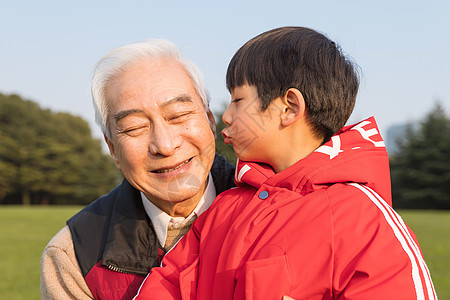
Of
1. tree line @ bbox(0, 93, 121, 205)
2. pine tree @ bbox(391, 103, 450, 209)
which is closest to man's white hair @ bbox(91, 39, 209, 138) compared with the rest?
pine tree @ bbox(391, 103, 450, 209)

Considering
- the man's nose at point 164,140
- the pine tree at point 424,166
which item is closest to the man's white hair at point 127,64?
the man's nose at point 164,140

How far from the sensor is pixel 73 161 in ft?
152

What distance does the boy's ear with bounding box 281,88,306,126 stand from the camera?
2.01m

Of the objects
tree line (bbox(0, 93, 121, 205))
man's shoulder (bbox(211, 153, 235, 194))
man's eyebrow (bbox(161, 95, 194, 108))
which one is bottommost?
tree line (bbox(0, 93, 121, 205))

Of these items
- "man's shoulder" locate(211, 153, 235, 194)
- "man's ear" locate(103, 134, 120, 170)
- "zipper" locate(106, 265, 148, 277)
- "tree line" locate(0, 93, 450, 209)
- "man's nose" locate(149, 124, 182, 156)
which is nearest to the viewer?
"man's nose" locate(149, 124, 182, 156)

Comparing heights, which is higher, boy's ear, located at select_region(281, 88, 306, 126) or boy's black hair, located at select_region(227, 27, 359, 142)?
boy's black hair, located at select_region(227, 27, 359, 142)

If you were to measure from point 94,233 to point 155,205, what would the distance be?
0.36 metres

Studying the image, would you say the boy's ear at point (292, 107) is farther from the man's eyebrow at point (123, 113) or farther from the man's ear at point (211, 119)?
the man's eyebrow at point (123, 113)

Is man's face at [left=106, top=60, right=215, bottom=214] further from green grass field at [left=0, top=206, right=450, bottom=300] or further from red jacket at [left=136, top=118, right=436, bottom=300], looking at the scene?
green grass field at [left=0, top=206, right=450, bottom=300]

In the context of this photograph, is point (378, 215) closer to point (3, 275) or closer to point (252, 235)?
point (252, 235)

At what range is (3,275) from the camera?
938 cm

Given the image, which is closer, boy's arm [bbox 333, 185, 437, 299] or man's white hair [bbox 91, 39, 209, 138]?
boy's arm [bbox 333, 185, 437, 299]

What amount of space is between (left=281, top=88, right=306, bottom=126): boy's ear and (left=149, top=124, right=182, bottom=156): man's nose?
552 millimetres

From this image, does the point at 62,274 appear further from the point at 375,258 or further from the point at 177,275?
the point at 375,258
